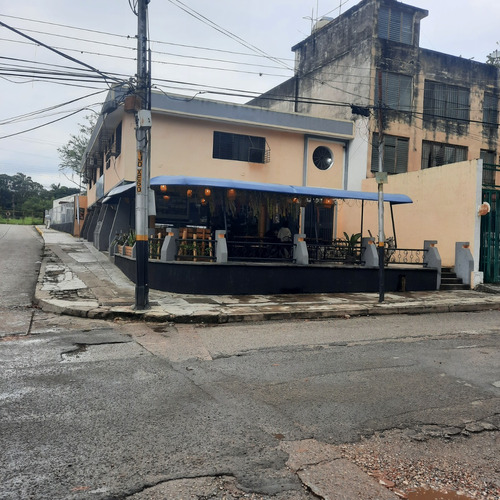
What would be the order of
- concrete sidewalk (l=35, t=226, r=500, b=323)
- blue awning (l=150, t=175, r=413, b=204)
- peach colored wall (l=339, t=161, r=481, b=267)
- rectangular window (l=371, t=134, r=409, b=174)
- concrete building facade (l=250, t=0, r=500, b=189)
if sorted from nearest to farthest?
concrete sidewalk (l=35, t=226, r=500, b=323), blue awning (l=150, t=175, r=413, b=204), peach colored wall (l=339, t=161, r=481, b=267), concrete building facade (l=250, t=0, r=500, b=189), rectangular window (l=371, t=134, r=409, b=174)

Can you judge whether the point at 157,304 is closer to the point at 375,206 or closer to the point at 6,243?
the point at 375,206

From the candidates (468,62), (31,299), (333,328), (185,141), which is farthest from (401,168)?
(31,299)

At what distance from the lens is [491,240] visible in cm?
1548

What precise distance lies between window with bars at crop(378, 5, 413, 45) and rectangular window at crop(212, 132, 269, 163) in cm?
813

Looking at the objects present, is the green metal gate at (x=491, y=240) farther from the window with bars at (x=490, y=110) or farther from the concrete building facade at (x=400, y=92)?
the window with bars at (x=490, y=110)

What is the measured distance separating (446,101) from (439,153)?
2.60 m

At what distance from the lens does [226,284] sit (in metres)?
12.6

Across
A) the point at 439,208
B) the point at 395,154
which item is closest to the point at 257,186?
the point at 439,208

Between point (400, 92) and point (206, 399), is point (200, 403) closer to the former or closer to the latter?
point (206, 399)

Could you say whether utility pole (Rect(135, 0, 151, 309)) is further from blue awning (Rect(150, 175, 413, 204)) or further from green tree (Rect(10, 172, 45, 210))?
green tree (Rect(10, 172, 45, 210))

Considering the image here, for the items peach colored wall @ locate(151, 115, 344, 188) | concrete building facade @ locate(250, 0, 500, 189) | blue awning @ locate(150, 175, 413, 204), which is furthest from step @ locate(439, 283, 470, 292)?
peach colored wall @ locate(151, 115, 344, 188)

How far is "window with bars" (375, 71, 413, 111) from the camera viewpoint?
20.9 metres

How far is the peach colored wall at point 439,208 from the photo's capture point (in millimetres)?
15188

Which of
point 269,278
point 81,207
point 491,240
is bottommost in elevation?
point 269,278
